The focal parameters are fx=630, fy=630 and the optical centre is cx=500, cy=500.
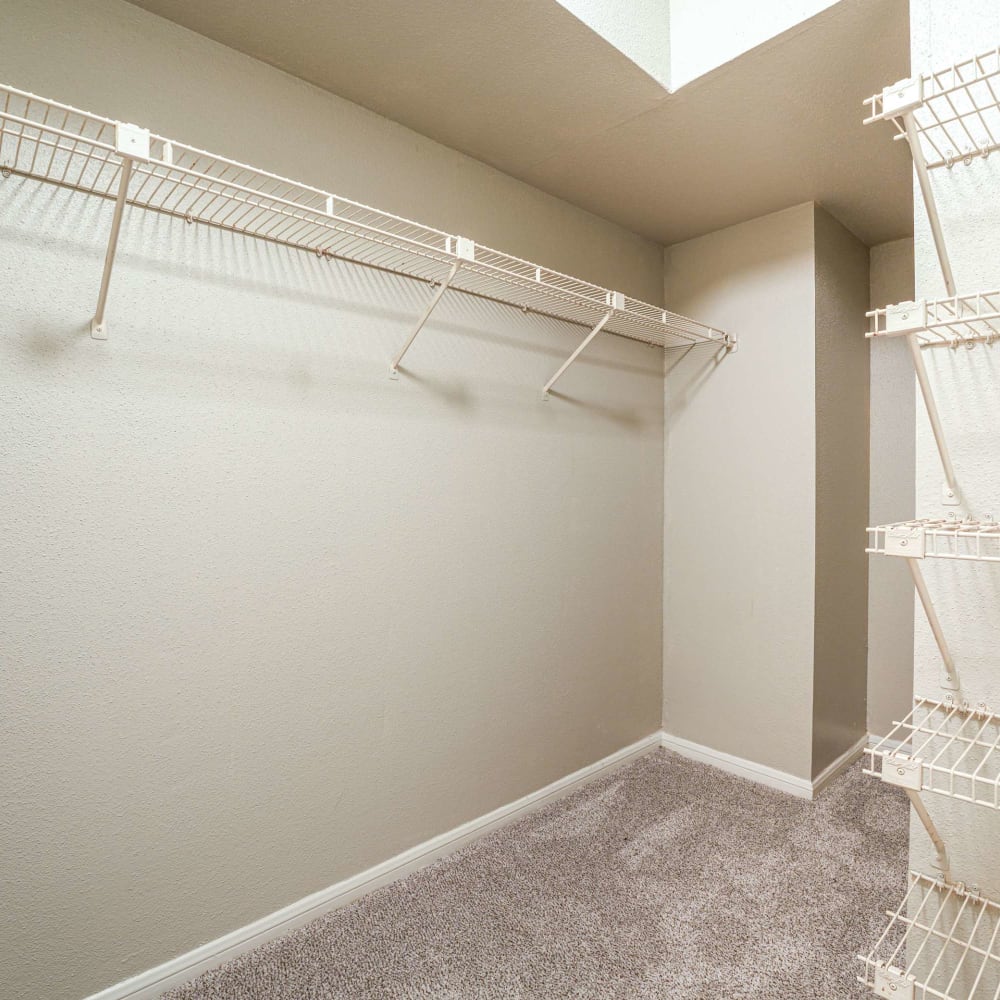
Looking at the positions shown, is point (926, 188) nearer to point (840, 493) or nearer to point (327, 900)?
point (840, 493)

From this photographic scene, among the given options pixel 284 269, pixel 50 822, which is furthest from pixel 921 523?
pixel 50 822

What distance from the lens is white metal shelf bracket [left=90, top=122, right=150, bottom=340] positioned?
990mm

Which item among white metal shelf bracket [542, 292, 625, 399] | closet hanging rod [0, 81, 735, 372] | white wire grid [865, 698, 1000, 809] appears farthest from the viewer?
white metal shelf bracket [542, 292, 625, 399]

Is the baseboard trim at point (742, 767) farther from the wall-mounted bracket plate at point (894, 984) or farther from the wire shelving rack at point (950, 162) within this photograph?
the wire shelving rack at point (950, 162)

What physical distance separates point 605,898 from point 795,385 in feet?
6.01

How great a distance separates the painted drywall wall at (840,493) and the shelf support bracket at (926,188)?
117 centimetres

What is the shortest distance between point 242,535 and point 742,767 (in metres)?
2.09

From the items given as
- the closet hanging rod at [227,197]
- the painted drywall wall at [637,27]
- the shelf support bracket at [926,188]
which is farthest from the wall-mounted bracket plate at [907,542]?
the painted drywall wall at [637,27]

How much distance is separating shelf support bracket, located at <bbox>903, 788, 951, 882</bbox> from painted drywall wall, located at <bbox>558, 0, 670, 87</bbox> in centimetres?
173

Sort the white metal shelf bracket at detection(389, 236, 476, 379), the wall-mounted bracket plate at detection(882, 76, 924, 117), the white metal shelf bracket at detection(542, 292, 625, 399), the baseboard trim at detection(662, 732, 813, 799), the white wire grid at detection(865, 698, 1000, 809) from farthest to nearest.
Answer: the baseboard trim at detection(662, 732, 813, 799)
the white metal shelf bracket at detection(542, 292, 625, 399)
the white metal shelf bracket at detection(389, 236, 476, 379)
the white wire grid at detection(865, 698, 1000, 809)
the wall-mounted bracket plate at detection(882, 76, 924, 117)

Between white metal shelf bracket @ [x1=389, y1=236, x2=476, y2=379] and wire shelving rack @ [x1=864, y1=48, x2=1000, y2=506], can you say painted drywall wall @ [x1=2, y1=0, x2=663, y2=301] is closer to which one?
white metal shelf bracket @ [x1=389, y1=236, x2=476, y2=379]

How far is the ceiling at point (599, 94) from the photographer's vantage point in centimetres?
143

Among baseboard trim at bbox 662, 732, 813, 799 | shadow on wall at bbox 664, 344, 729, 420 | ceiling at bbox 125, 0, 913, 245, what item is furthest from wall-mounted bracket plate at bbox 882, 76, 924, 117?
baseboard trim at bbox 662, 732, 813, 799

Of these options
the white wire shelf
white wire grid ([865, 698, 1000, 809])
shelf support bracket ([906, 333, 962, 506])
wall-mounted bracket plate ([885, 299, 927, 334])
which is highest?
wall-mounted bracket plate ([885, 299, 927, 334])
